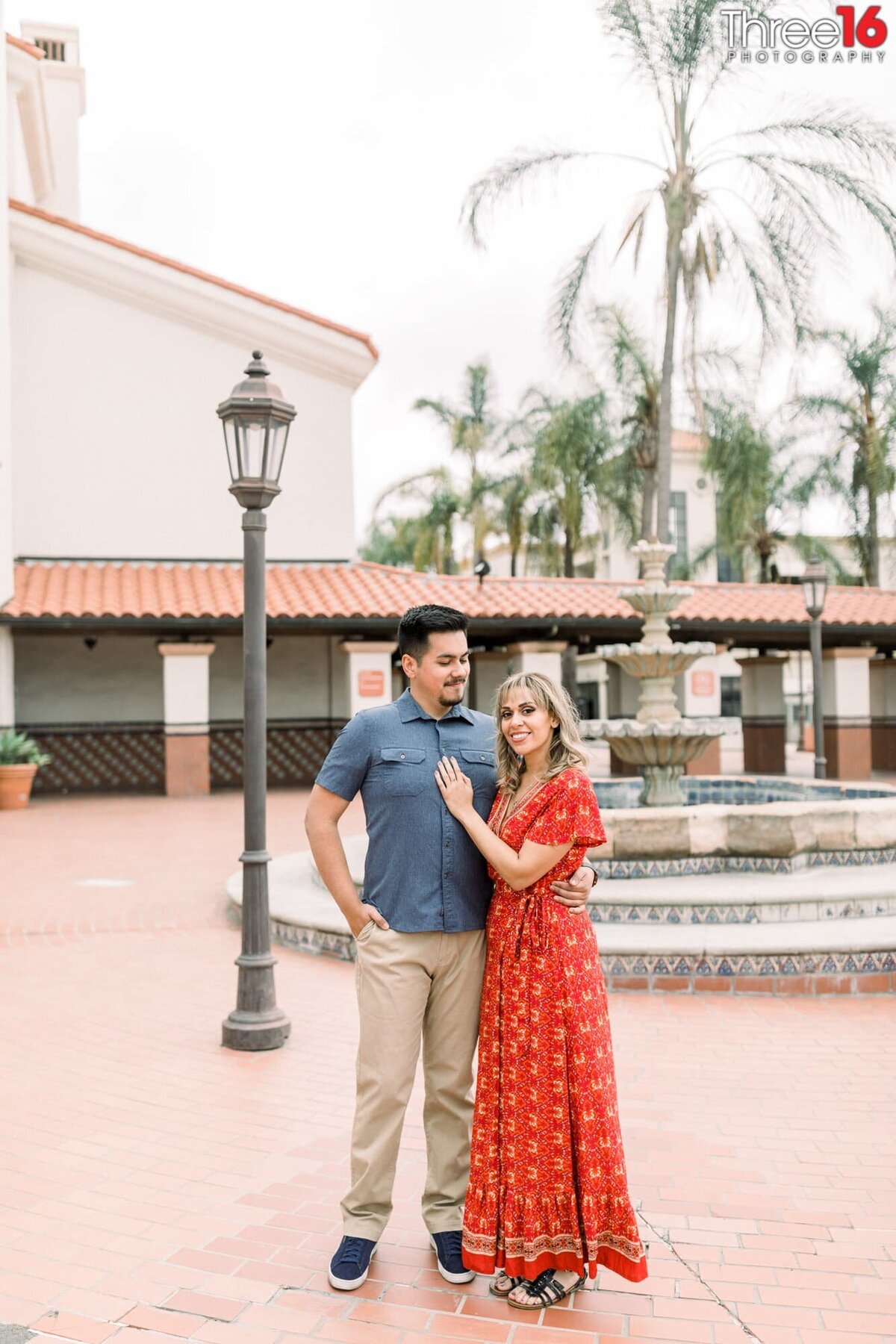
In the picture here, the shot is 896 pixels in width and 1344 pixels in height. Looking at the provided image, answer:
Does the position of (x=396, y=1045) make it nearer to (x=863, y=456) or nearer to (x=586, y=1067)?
(x=586, y=1067)

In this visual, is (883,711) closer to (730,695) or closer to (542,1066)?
(730,695)

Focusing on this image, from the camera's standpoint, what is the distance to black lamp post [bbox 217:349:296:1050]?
5.52 meters

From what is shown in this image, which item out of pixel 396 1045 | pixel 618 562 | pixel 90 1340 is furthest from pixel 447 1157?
pixel 618 562

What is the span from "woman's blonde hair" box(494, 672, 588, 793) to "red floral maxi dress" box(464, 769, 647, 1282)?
0.08m

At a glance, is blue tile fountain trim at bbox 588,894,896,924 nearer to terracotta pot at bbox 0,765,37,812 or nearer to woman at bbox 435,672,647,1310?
woman at bbox 435,672,647,1310

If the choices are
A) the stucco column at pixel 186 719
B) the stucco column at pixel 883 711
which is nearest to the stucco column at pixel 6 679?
the stucco column at pixel 186 719

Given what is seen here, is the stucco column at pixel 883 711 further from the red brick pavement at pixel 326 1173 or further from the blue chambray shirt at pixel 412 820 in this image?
the blue chambray shirt at pixel 412 820

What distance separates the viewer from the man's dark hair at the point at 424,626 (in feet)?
10.2

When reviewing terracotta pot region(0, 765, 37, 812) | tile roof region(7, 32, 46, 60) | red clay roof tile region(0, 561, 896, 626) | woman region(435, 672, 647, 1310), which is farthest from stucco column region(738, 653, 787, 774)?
woman region(435, 672, 647, 1310)

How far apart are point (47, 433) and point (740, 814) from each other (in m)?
15.8

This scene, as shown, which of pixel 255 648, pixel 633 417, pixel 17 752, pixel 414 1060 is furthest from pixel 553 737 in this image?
pixel 633 417

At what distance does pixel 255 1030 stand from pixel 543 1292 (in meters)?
2.71

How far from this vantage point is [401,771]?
3068 mm

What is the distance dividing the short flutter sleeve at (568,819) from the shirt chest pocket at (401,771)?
360 millimetres
